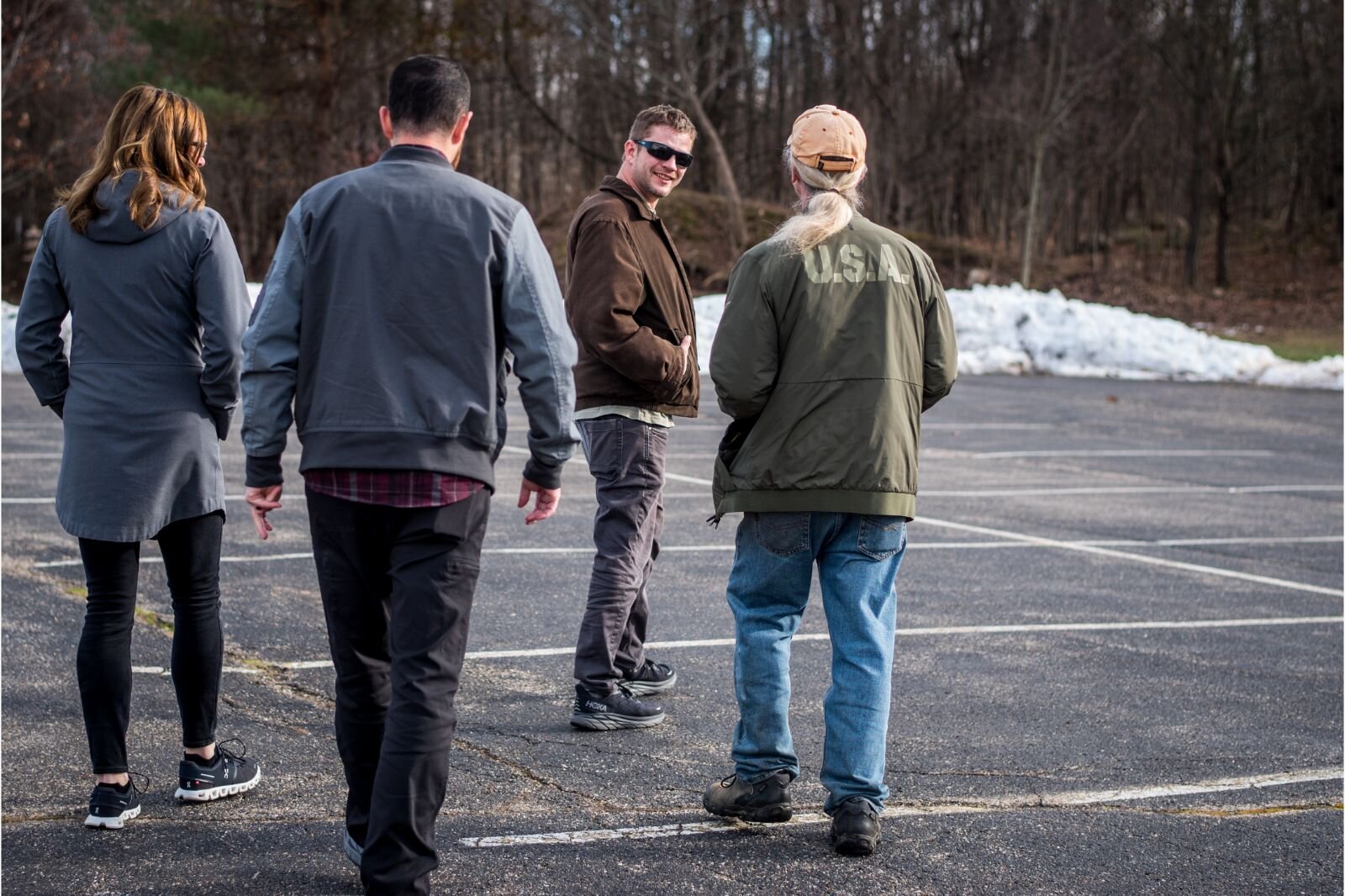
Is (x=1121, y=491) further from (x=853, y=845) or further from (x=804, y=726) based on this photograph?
(x=853, y=845)

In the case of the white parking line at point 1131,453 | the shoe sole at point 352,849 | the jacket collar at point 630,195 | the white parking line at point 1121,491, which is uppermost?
the jacket collar at point 630,195

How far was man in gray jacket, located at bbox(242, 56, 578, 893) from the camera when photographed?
3.41 m

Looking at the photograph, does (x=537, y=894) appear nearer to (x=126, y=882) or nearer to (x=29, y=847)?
(x=126, y=882)

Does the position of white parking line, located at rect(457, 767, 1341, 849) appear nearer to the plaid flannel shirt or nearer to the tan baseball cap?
the plaid flannel shirt

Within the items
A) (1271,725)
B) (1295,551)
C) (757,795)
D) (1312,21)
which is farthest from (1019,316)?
(1312,21)

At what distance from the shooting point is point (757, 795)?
13.8 ft

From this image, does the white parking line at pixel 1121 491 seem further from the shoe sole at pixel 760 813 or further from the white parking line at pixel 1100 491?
the shoe sole at pixel 760 813

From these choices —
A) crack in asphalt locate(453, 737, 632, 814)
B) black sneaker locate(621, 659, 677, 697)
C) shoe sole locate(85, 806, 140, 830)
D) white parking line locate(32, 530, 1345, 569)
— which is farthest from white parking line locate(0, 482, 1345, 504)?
shoe sole locate(85, 806, 140, 830)

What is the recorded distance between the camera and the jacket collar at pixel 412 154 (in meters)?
3.49

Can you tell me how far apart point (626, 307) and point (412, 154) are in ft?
4.78

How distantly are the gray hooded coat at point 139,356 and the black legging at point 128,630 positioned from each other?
103mm

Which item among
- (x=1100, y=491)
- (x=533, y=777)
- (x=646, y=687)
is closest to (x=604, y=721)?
(x=646, y=687)

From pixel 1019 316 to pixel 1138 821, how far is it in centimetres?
2247

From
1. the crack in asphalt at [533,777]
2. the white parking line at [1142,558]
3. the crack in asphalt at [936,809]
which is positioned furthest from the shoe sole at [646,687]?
the white parking line at [1142,558]
